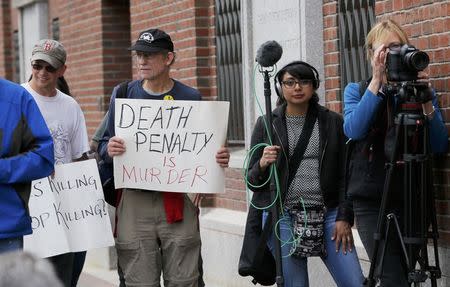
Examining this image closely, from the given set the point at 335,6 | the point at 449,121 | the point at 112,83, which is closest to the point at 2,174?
the point at 449,121

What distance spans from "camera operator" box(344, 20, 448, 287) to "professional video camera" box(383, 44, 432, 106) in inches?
3.2

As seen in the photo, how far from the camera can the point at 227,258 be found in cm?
939

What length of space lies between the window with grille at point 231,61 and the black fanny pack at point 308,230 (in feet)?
12.3

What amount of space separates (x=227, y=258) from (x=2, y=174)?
438cm

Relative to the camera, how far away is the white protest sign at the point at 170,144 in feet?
20.6

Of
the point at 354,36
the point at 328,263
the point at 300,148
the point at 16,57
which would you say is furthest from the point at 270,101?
the point at 16,57

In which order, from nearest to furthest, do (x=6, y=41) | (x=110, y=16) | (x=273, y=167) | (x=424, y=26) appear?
1. (x=273, y=167)
2. (x=424, y=26)
3. (x=110, y=16)
4. (x=6, y=41)

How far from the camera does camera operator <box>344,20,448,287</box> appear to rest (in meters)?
5.52

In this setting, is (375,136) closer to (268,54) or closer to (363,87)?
(363,87)

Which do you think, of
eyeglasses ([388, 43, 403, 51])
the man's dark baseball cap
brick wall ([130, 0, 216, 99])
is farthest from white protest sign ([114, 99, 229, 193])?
brick wall ([130, 0, 216, 99])

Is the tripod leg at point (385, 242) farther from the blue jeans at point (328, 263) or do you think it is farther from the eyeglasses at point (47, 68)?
the eyeglasses at point (47, 68)

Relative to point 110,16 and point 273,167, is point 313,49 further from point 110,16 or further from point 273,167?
point 110,16

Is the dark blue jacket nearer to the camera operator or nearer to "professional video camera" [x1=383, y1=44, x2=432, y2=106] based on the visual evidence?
the camera operator

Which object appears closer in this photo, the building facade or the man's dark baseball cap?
the man's dark baseball cap
